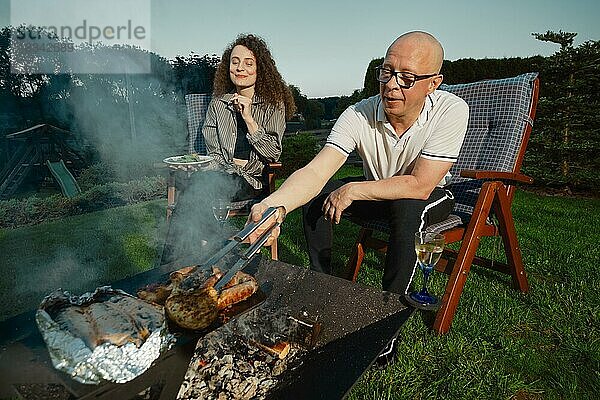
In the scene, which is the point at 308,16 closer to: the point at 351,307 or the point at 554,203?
the point at 554,203

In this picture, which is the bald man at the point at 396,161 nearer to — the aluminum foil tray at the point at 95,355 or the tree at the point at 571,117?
the aluminum foil tray at the point at 95,355

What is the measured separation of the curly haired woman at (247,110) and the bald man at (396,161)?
1074 mm

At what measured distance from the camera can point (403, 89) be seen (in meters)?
2.24

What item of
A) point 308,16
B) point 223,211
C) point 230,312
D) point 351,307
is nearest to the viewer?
point 230,312

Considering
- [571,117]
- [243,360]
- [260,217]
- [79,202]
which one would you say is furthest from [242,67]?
[571,117]

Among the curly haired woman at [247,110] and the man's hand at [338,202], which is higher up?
the curly haired woman at [247,110]

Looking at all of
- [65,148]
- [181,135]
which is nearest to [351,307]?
[181,135]

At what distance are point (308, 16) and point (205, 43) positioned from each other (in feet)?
12.7

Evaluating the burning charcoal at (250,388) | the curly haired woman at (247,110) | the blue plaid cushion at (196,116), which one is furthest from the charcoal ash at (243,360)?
the blue plaid cushion at (196,116)

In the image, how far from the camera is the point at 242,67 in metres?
3.62

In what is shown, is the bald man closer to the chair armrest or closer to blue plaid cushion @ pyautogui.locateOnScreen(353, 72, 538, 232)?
the chair armrest

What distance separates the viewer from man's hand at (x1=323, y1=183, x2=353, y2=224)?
7.51 feet

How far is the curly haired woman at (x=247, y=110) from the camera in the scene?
3531 millimetres

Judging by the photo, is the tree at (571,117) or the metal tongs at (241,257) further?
the tree at (571,117)
